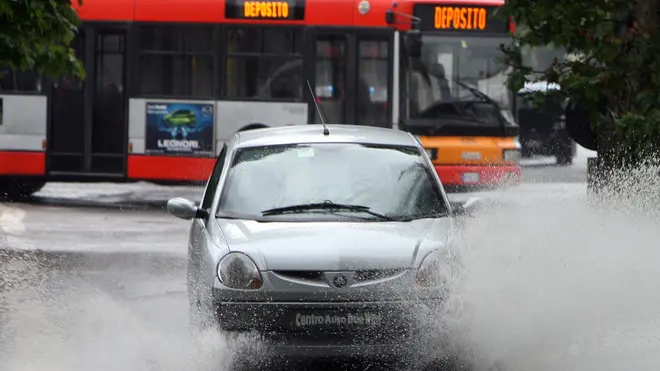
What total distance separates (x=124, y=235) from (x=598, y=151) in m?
7.19

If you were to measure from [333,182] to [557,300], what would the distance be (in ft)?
5.58

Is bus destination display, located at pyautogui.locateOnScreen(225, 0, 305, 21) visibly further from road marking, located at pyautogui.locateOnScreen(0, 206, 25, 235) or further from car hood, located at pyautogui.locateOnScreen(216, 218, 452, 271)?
car hood, located at pyautogui.locateOnScreen(216, 218, 452, 271)

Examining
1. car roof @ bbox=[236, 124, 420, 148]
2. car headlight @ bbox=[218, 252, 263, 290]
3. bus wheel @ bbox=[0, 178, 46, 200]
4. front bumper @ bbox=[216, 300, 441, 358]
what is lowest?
bus wheel @ bbox=[0, 178, 46, 200]

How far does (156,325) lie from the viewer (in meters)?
10.2

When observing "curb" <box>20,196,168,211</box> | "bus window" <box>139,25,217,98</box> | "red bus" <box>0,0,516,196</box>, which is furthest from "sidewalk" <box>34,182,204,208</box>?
"bus window" <box>139,25,217,98</box>

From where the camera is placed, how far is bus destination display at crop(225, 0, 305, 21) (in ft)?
68.9

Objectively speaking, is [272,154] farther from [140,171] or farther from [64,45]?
[140,171]

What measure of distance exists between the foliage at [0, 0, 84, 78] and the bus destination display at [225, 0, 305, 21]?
679cm

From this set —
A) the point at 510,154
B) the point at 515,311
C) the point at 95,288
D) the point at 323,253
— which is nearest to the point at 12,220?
the point at 95,288

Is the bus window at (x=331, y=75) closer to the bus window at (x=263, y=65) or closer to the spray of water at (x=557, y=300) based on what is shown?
the bus window at (x=263, y=65)

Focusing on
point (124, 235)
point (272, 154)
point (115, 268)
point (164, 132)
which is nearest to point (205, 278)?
point (272, 154)

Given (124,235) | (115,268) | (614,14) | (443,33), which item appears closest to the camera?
(614,14)

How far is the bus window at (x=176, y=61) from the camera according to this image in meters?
21.2

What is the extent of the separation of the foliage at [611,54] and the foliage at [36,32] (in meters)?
4.60
